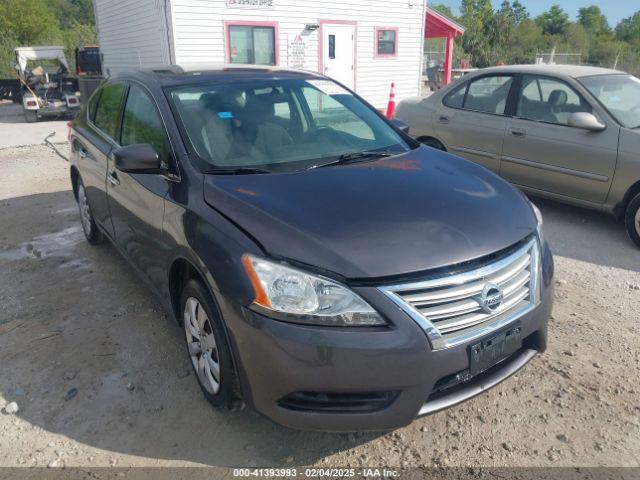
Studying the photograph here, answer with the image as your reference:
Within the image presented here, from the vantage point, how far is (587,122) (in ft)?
16.8

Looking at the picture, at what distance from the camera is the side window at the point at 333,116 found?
3.69 meters

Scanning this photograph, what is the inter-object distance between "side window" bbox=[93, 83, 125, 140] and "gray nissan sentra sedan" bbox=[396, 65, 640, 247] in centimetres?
386

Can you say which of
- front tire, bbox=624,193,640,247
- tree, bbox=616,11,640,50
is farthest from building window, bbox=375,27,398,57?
tree, bbox=616,11,640,50

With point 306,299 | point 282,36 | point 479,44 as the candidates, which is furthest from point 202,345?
point 479,44

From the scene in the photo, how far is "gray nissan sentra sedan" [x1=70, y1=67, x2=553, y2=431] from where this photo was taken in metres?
2.18

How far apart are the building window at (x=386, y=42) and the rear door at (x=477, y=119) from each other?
10564 mm

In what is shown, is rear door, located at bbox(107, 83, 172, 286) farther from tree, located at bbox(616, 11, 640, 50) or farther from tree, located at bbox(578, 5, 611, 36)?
tree, located at bbox(578, 5, 611, 36)

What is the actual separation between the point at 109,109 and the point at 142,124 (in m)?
1.00

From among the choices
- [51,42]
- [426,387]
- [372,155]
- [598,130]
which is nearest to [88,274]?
[372,155]

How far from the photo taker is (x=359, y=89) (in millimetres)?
16344

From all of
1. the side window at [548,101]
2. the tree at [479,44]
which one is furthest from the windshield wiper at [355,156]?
the tree at [479,44]

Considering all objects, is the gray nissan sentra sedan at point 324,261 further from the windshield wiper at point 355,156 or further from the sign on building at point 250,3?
the sign on building at point 250,3

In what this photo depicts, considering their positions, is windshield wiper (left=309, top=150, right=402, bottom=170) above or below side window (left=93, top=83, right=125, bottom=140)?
below

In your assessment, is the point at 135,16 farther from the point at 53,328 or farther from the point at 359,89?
the point at 53,328
